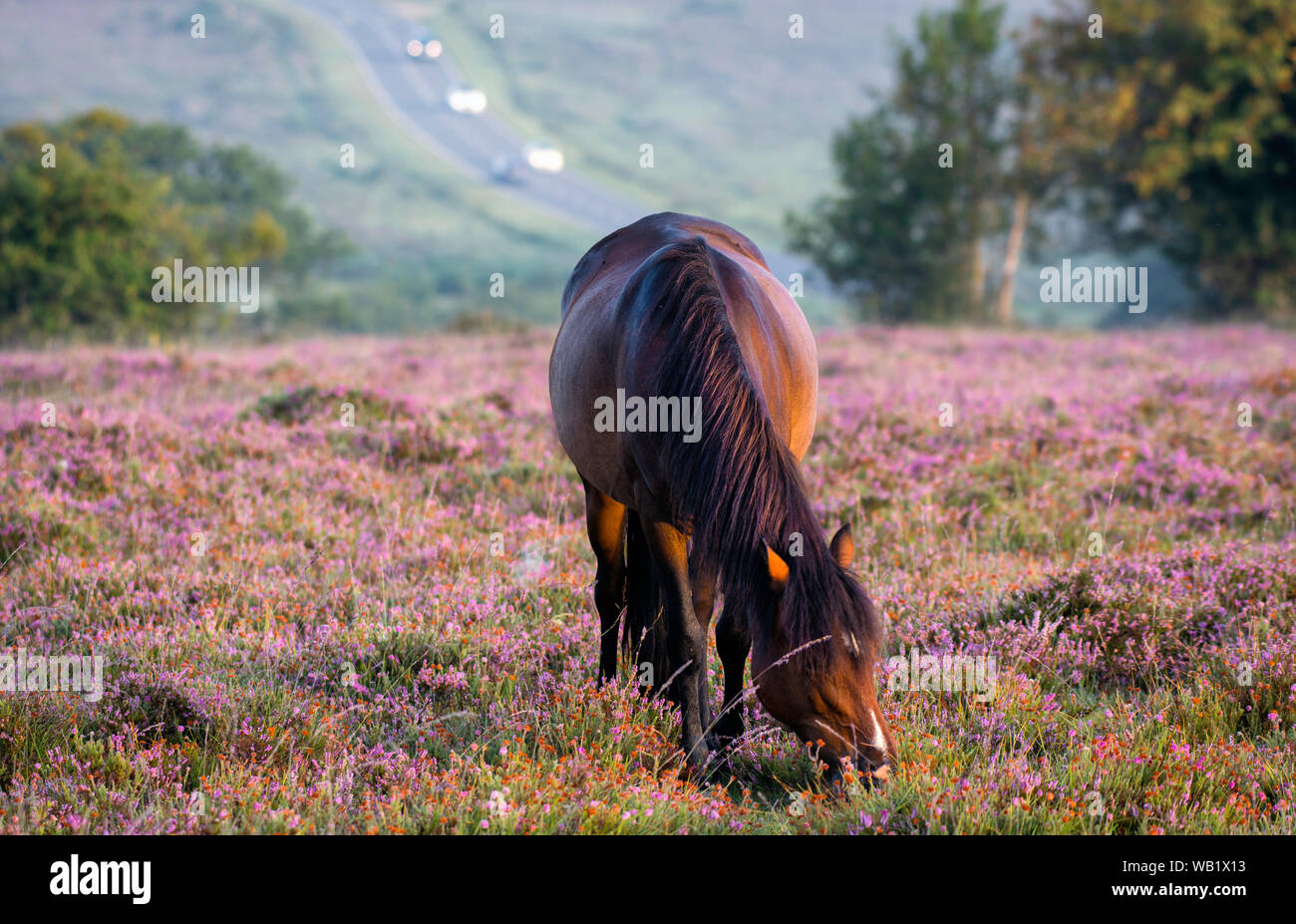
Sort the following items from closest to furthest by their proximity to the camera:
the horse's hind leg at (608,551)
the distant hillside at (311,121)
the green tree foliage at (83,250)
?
the horse's hind leg at (608,551) < the green tree foliage at (83,250) < the distant hillside at (311,121)

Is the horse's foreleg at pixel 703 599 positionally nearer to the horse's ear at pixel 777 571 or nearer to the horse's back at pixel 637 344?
the horse's ear at pixel 777 571

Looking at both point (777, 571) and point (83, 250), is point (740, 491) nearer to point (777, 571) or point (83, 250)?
point (777, 571)

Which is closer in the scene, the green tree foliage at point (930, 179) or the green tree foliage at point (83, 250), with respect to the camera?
the green tree foliage at point (83, 250)

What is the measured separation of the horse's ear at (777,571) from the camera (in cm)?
333

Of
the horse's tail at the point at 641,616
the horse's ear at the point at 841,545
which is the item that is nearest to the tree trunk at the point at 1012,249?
the horse's tail at the point at 641,616

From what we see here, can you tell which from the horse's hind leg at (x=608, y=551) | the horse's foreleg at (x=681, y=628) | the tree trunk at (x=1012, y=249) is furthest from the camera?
the tree trunk at (x=1012, y=249)

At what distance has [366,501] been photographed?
7293mm

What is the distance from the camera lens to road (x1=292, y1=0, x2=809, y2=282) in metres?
87.5

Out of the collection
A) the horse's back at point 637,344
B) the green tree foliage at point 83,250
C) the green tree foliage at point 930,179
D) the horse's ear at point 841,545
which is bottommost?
the horse's ear at point 841,545

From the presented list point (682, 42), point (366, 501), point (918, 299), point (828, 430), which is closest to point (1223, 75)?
point (918, 299)

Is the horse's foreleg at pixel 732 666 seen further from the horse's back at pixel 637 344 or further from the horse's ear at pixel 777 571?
the horse's back at pixel 637 344

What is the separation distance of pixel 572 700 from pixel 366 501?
3.64m

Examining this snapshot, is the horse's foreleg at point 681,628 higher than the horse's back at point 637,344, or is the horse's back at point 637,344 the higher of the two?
the horse's back at point 637,344

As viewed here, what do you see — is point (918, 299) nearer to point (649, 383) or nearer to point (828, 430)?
point (828, 430)
